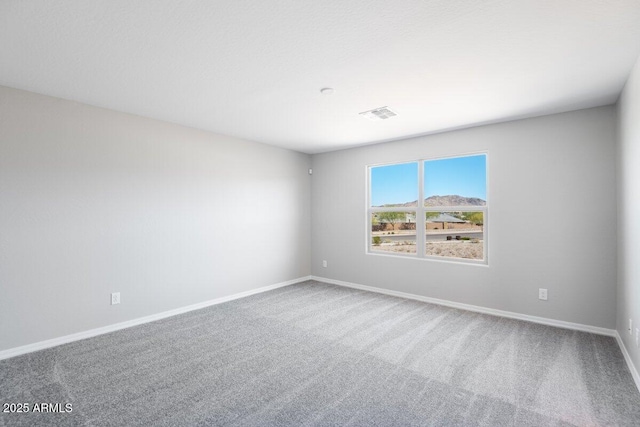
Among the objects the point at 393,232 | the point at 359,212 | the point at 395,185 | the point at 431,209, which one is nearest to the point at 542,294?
the point at 431,209

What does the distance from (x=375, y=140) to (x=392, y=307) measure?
250 cm

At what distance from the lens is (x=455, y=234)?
14.0ft

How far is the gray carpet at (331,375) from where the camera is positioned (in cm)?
187

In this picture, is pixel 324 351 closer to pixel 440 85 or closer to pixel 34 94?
pixel 440 85

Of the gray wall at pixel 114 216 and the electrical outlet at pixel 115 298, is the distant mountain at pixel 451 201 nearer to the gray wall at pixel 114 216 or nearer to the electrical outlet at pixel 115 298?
the gray wall at pixel 114 216

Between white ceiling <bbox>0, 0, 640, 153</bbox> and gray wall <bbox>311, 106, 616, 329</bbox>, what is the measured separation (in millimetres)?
387

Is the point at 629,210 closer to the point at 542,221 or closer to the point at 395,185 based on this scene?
the point at 542,221

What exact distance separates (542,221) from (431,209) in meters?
1.35

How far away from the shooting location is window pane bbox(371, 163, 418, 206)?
464 centimetres

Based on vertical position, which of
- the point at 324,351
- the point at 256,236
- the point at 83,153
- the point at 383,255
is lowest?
the point at 324,351

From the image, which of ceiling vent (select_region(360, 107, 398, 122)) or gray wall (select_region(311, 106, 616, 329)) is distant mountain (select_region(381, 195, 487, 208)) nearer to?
gray wall (select_region(311, 106, 616, 329))

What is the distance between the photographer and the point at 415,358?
262 cm

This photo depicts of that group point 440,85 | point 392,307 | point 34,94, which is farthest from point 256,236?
point 440,85

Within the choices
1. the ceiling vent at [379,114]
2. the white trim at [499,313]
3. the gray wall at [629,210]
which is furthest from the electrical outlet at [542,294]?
the ceiling vent at [379,114]
